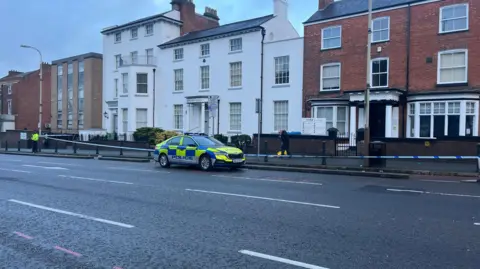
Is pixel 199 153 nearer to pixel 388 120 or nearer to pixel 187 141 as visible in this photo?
pixel 187 141

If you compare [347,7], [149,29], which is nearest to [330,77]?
[347,7]

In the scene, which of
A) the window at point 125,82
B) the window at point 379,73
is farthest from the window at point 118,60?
the window at point 379,73

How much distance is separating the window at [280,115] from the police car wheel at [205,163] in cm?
1341

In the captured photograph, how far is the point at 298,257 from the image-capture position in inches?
204

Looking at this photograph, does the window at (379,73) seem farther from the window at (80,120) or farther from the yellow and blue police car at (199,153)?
the window at (80,120)

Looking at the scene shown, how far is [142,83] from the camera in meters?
37.5

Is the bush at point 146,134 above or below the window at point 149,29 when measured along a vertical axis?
below

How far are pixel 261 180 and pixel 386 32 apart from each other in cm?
1635

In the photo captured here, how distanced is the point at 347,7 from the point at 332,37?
255 cm

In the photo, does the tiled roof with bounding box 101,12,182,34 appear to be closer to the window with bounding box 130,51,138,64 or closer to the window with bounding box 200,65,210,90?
the window with bounding box 130,51,138,64

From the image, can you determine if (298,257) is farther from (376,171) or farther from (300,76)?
(300,76)

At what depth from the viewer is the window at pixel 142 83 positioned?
37.5 metres

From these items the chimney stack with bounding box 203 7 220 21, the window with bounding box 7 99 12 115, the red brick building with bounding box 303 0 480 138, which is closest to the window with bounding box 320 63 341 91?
the red brick building with bounding box 303 0 480 138

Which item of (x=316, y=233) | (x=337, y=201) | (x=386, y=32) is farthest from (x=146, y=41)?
(x=316, y=233)
